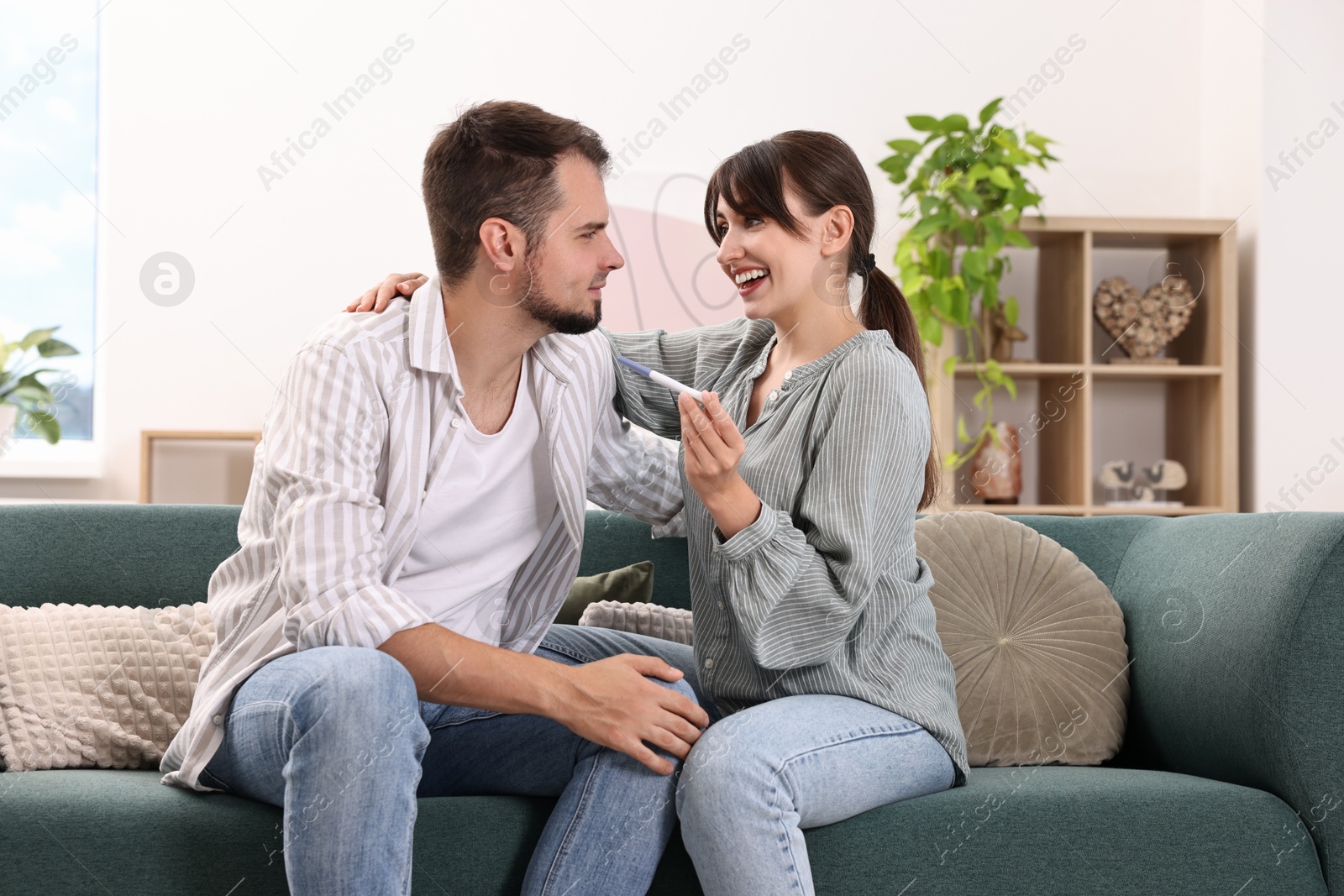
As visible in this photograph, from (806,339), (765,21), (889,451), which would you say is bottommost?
(889,451)

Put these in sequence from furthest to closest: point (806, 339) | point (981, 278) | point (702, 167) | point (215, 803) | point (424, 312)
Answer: point (702, 167) → point (981, 278) → point (806, 339) → point (424, 312) → point (215, 803)

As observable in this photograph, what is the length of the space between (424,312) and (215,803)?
1.95 feet

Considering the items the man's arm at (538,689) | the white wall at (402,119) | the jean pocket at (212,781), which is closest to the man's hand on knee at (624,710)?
the man's arm at (538,689)

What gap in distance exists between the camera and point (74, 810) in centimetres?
124

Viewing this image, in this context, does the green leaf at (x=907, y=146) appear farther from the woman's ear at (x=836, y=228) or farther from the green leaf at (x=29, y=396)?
the green leaf at (x=29, y=396)

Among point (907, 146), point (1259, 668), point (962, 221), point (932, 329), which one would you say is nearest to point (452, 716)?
point (1259, 668)

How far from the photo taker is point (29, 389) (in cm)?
315

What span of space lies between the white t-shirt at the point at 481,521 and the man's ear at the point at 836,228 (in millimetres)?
418

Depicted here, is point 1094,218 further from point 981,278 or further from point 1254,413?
point 1254,413

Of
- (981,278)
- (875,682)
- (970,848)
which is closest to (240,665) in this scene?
(875,682)

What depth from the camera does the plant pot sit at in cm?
329

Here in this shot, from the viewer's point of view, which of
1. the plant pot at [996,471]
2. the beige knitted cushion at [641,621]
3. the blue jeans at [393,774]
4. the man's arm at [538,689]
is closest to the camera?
the blue jeans at [393,774]

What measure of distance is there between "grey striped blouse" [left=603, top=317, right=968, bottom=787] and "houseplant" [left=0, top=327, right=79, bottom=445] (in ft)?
8.09

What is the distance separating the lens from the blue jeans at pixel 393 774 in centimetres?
103
